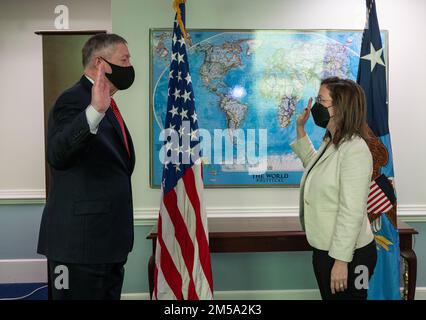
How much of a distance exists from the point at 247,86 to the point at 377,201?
113cm

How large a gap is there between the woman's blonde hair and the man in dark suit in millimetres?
843

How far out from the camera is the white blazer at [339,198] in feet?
5.35

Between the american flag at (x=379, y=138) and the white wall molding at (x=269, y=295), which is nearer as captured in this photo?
the american flag at (x=379, y=138)

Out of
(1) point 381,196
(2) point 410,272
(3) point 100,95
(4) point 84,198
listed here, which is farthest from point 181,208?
(2) point 410,272

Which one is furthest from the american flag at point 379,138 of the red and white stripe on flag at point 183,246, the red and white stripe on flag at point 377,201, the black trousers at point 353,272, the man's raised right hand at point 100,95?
the man's raised right hand at point 100,95

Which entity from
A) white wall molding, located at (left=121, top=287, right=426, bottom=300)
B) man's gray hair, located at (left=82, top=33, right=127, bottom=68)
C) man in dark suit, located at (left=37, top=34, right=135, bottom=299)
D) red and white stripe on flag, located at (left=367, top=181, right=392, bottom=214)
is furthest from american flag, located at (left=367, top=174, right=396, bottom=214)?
man's gray hair, located at (left=82, top=33, right=127, bottom=68)

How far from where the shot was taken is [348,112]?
5.61ft

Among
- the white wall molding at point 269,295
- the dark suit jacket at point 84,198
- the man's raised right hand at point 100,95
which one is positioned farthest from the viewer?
the white wall molding at point 269,295

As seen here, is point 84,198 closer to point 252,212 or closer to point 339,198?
point 339,198

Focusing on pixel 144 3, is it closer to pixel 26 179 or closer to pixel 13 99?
pixel 13 99

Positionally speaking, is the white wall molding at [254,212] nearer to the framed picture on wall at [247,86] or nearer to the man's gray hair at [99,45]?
the framed picture on wall at [247,86]

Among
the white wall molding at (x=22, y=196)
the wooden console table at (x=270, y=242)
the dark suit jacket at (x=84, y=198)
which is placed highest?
the dark suit jacket at (x=84, y=198)

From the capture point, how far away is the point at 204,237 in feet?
7.85

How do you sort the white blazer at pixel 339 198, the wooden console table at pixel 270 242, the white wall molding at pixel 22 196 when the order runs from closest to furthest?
the white blazer at pixel 339 198 < the wooden console table at pixel 270 242 < the white wall molding at pixel 22 196
